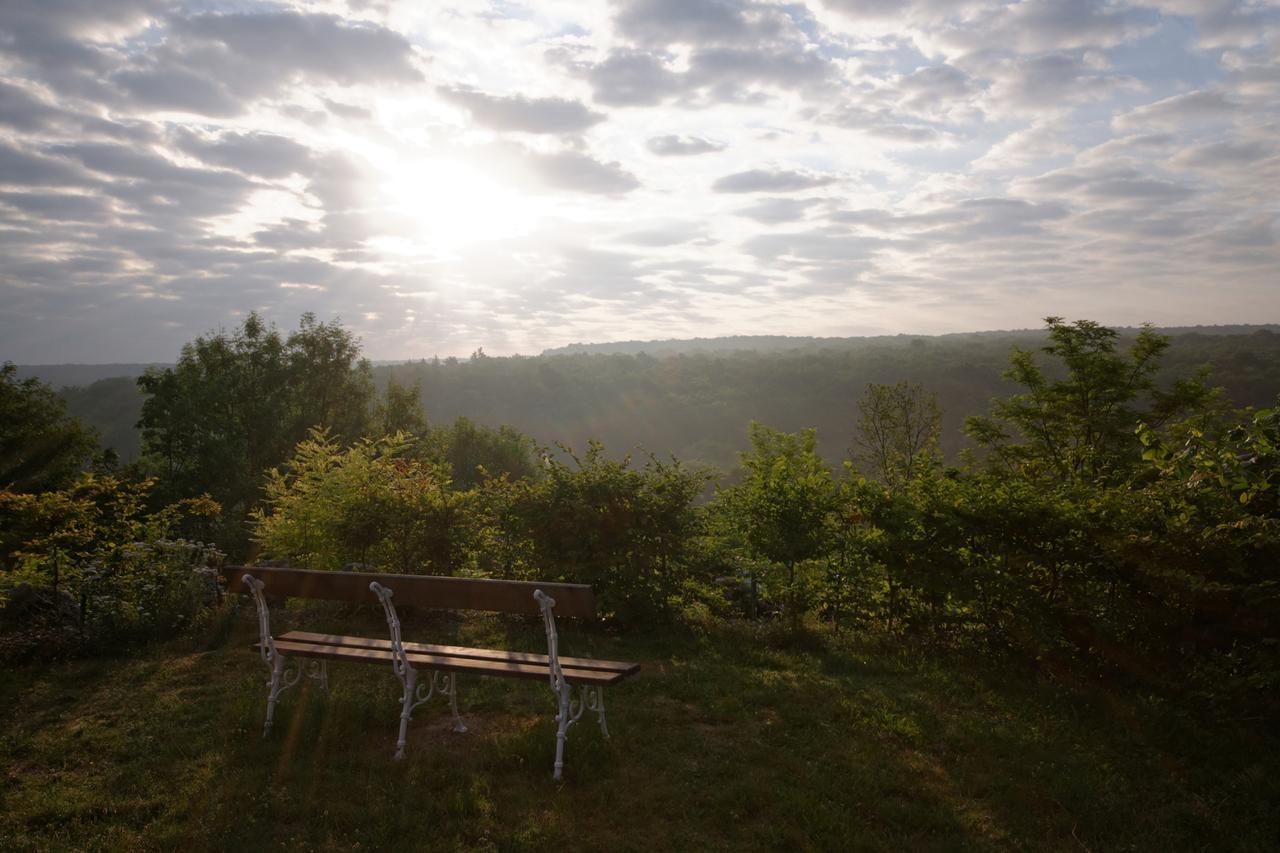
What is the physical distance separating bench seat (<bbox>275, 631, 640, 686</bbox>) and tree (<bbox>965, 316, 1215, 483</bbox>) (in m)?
10.1

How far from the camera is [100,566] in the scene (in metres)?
7.88

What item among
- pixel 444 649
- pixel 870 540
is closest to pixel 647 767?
pixel 444 649

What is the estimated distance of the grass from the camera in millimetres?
3766

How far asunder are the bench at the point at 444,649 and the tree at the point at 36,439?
937 inches

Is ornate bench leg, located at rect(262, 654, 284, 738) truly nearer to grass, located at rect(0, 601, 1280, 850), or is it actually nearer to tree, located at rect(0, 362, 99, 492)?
grass, located at rect(0, 601, 1280, 850)

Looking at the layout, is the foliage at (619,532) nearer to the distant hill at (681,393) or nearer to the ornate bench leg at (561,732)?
the ornate bench leg at (561,732)

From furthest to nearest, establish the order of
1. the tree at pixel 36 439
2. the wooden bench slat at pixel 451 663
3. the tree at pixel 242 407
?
the tree at pixel 242 407, the tree at pixel 36 439, the wooden bench slat at pixel 451 663

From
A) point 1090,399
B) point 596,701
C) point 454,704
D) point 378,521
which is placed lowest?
point 454,704

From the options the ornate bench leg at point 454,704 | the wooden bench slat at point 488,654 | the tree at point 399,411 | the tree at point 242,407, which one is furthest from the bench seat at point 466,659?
the tree at point 399,411

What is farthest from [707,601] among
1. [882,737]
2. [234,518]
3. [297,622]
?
[234,518]

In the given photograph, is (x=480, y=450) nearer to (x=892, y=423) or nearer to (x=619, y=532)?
(x=892, y=423)

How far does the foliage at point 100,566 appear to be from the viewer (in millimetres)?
7188

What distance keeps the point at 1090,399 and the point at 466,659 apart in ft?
41.2

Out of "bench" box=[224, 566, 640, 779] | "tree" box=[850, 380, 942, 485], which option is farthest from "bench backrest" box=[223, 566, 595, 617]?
"tree" box=[850, 380, 942, 485]
